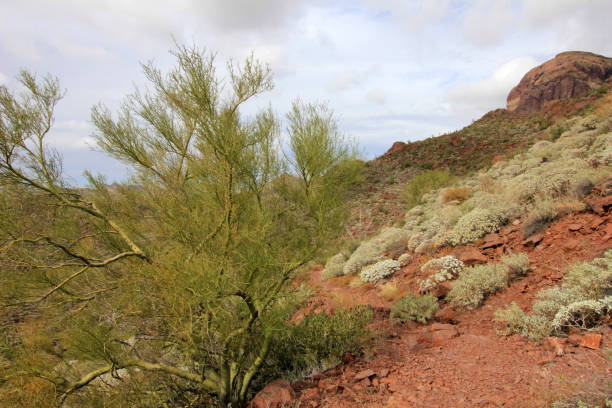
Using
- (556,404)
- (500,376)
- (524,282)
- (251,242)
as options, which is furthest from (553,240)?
(251,242)

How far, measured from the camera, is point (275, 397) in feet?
13.0

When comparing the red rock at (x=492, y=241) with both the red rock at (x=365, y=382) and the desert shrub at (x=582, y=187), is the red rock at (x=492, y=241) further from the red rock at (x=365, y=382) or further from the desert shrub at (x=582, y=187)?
the red rock at (x=365, y=382)

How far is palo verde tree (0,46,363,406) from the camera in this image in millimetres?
3574

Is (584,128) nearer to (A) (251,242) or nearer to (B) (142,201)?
(A) (251,242)

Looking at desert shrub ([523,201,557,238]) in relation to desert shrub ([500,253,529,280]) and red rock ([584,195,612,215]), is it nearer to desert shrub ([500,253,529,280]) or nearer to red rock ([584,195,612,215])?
red rock ([584,195,612,215])

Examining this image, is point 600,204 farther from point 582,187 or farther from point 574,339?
point 574,339

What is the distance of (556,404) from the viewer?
248 centimetres

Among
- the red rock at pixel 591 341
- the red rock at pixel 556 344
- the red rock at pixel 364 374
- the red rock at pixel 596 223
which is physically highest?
the red rock at pixel 596 223

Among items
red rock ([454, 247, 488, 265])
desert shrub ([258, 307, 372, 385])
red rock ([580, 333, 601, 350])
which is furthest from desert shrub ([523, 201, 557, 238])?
desert shrub ([258, 307, 372, 385])

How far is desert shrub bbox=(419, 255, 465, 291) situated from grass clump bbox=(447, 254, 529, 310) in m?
0.87

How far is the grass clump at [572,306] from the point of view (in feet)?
12.8

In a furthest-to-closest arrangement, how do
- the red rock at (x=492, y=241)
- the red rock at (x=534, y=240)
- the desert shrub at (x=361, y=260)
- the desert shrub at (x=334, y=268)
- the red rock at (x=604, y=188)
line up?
the desert shrub at (x=334, y=268) < the desert shrub at (x=361, y=260) < the red rock at (x=492, y=241) < the red rock at (x=534, y=240) < the red rock at (x=604, y=188)

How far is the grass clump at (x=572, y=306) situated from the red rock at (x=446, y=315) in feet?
3.02

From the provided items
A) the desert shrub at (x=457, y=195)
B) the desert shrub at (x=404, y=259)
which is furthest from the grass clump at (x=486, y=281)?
the desert shrub at (x=457, y=195)
